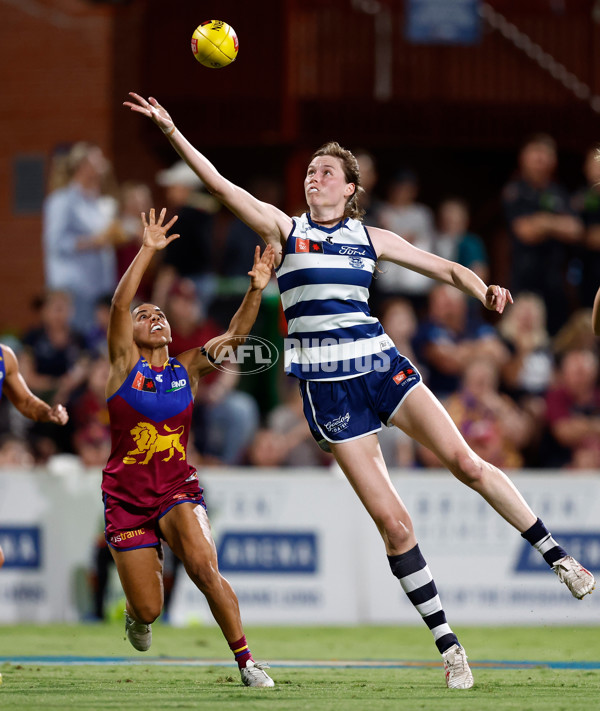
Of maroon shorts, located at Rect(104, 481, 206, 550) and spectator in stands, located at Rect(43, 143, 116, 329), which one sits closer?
maroon shorts, located at Rect(104, 481, 206, 550)

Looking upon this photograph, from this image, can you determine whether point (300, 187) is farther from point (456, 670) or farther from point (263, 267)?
point (456, 670)

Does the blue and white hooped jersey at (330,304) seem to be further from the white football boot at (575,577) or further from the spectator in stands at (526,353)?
the spectator in stands at (526,353)

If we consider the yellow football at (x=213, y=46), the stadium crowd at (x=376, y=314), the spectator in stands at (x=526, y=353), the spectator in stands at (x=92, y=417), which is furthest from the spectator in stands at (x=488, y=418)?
the yellow football at (x=213, y=46)

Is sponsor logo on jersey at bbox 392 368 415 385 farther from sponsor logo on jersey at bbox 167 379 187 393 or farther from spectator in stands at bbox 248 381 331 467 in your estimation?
spectator in stands at bbox 248 381 331 467

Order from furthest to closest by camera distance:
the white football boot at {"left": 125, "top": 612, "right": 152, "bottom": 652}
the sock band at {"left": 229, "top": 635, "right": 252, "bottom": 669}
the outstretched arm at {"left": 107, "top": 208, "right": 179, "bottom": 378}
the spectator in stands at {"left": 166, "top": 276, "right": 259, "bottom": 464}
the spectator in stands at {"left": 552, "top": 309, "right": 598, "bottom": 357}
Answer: the spectator in stands at {"left": 552, "top": 309, "right": 598, "bottom": 357}
the spectator in stands at {"left": 166, "top": 276, "right": 259, "bottom": 464}
the white football boot at {"left": 125, "top": 612, "right": 152, "bottom": 652}
the sock band at {"left": 229, "top": 635, "right": 252, "bottom": 669}
the outstretched arm at {"left": 107, "top": 208, "right": 179, "bottom": 378}

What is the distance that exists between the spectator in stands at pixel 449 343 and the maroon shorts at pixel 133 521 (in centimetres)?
514

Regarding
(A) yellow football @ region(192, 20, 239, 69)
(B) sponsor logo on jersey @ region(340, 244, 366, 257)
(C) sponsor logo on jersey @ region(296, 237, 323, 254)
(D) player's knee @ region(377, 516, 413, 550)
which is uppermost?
(A) yellow football @ region(192, 20, 239, 69)

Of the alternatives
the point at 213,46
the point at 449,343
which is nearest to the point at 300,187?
the point at 449,343

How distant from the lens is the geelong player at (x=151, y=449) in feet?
24.3

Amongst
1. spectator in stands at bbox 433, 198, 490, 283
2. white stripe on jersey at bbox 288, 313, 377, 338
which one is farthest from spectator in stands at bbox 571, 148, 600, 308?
white stripe on jersey at bbox 288, 313, 377, 338

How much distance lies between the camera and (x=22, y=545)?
37.5 ft

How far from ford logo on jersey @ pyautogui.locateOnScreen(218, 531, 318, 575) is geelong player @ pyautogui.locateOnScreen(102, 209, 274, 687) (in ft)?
11.9

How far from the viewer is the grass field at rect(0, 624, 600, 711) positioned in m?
6.44

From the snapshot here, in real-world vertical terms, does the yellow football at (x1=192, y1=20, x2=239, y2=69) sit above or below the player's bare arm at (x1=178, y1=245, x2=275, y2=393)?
above
